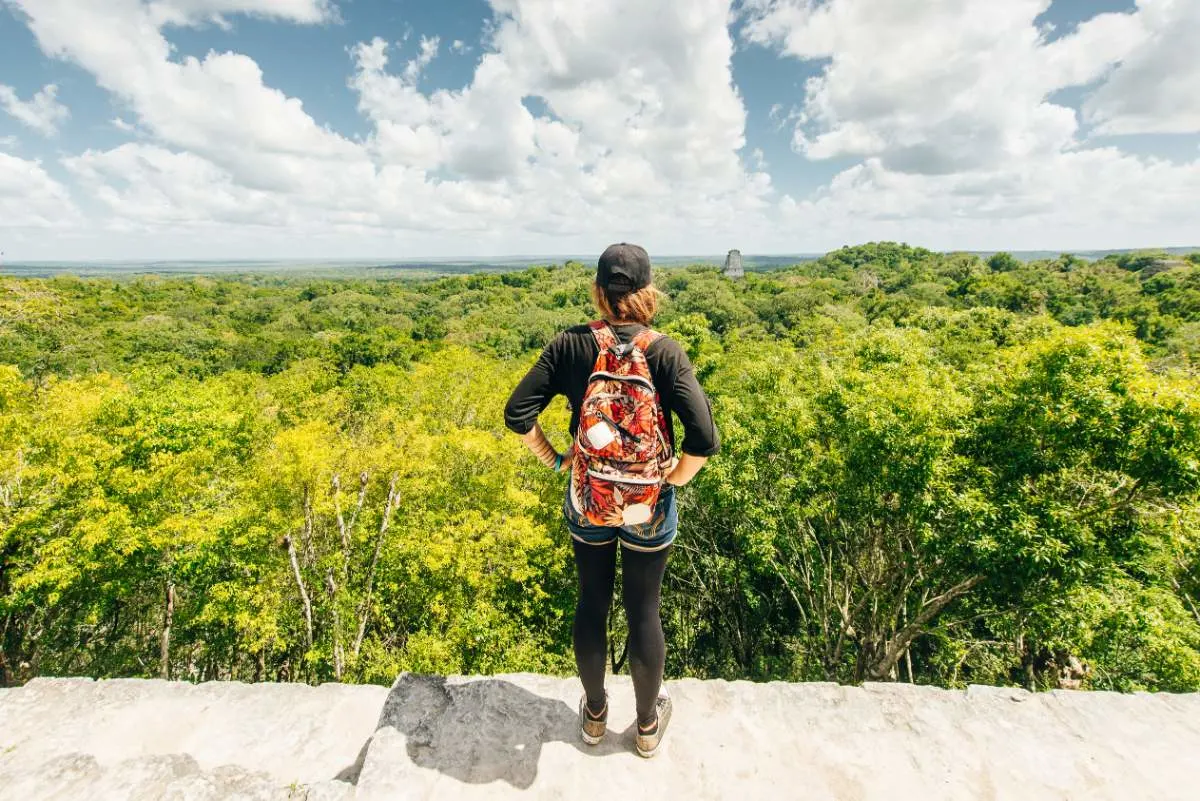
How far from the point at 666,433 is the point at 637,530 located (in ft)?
1.52

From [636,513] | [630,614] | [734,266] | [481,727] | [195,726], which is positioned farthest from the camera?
[734,266]

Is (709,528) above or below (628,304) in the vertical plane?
below

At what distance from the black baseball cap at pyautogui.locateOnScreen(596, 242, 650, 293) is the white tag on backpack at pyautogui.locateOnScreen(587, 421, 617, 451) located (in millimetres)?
579

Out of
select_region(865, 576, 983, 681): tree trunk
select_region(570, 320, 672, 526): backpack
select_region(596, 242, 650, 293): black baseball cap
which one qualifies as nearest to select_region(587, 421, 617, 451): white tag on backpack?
select_region(570, 320, 672, 526): backpack

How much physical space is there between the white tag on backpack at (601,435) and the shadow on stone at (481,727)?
189cm

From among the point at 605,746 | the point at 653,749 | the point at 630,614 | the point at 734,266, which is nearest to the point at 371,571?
the point at 605,746

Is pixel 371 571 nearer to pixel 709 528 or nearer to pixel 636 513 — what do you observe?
pixel 709 528

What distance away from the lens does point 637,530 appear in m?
2.33

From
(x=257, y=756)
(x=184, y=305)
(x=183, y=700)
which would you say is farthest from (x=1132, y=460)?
(x=184, y=305)

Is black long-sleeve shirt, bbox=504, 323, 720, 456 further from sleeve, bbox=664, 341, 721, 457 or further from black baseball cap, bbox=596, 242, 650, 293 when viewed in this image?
black baseball cap, bbox=596, 242, 650, 293

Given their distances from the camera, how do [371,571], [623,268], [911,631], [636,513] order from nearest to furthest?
[623,268], [636,513], [911,631], [371,571]

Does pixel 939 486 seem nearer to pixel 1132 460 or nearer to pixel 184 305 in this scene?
pixel 1132 460

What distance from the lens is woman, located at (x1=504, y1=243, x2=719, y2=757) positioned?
215 centimetres

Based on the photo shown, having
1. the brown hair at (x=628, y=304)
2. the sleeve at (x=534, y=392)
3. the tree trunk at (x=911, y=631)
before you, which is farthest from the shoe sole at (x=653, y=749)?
the tree trunk at (x=911, y=631)
